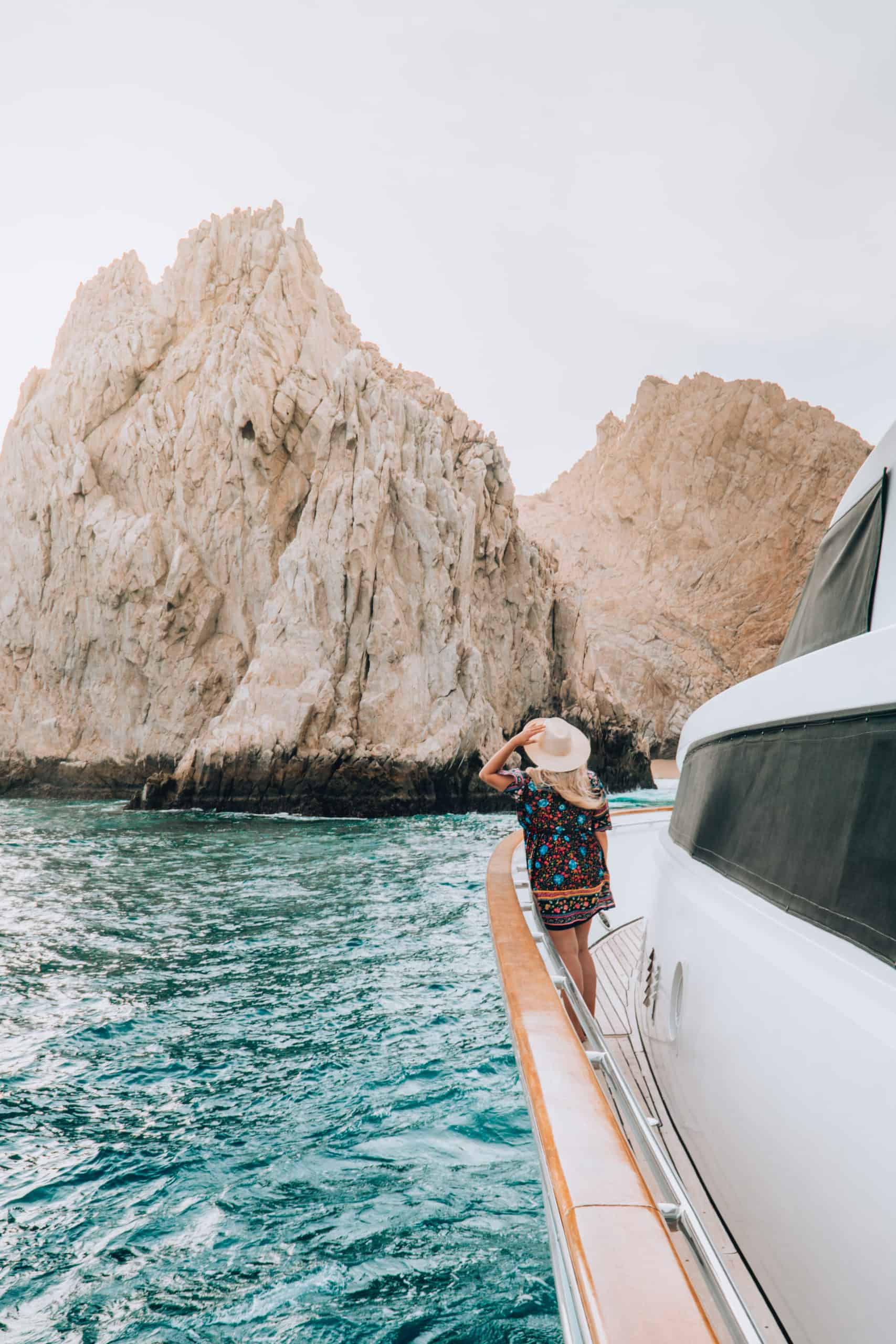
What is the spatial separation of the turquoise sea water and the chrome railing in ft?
1.99

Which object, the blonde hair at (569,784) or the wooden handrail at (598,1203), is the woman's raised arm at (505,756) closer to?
the blonde hair at (569,784)

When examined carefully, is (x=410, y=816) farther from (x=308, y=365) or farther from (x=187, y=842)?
(x=308, y=365)

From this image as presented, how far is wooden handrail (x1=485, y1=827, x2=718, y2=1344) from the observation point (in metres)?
0.83

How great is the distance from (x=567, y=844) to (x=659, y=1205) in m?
1.83

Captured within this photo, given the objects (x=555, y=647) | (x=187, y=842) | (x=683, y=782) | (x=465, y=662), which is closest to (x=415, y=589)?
(x=465, y=662)

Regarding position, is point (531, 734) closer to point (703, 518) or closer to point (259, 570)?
point (259, 570)

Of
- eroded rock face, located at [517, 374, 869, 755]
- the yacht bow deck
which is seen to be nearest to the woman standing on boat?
the yacht bow deck

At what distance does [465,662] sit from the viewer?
2753 cm

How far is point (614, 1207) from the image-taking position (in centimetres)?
106

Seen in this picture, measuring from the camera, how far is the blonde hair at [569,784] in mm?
3062

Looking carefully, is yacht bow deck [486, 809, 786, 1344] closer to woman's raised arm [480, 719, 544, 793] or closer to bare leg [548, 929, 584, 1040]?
bare leg [548, 929, 584, 1040]

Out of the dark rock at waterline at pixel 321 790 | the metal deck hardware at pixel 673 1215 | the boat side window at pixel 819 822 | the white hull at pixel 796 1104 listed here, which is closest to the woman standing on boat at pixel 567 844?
the boat side window at pixel 819 822

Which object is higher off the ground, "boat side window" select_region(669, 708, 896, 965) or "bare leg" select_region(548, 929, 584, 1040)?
"boat side window" select_region(669, 708, 896, 965)

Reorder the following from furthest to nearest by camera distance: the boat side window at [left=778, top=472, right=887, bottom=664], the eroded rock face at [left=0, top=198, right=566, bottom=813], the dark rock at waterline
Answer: the eroded rock face at [left=0, top=198, right=566, bottom=813]
the dark rock at waterline
the boat side window at [left=778, top=472, right=887, bottom=664]
